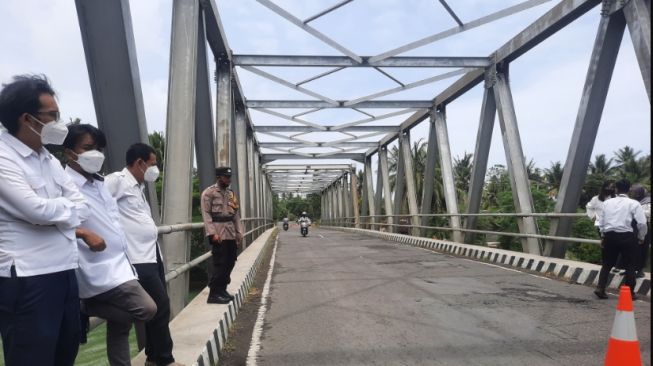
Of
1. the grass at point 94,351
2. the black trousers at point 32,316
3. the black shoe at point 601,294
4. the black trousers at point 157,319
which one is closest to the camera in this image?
the black trousers at point 32,316

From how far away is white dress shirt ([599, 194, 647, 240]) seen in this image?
18.9ft

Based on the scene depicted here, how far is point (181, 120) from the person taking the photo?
6.12 meters

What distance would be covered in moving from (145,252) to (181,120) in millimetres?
3362

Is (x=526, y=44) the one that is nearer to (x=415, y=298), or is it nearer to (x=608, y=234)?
(x=608, y=234)

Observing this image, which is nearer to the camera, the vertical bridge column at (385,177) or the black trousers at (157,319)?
the black trousers at (157,319)

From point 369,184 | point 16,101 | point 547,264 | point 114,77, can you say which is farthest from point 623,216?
point 369,184

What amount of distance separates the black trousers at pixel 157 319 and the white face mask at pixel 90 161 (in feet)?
2.21

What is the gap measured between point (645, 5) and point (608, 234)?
3241 millimetres

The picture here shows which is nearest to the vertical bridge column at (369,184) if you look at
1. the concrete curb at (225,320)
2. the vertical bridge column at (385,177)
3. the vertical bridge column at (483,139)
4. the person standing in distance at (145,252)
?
the vertical bridge column at (385,177)

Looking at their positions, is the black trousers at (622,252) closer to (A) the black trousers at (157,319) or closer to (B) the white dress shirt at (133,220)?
(A) the black trousers at (157,319)

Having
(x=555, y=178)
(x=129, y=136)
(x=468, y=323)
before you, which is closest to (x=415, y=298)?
(x=468, y=323)

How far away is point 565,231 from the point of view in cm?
884

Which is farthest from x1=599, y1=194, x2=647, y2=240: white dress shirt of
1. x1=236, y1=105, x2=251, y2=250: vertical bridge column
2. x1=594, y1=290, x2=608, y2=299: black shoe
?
x1=236, y1=105, x2=251, y2=250: vertical bridge column

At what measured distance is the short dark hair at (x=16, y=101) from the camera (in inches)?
80.5
